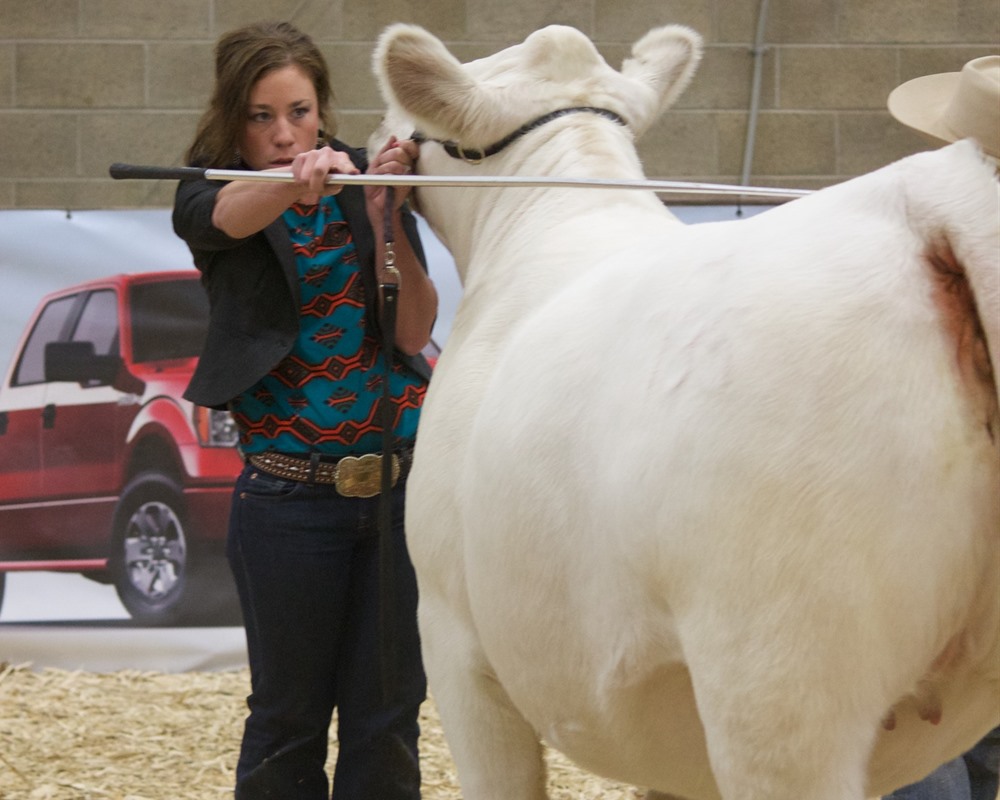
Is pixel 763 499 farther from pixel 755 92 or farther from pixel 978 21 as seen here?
pixel 978 21

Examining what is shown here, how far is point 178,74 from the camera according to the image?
241 inches

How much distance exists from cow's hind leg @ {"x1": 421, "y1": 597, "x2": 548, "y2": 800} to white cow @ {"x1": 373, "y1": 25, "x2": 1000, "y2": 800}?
0.50ft

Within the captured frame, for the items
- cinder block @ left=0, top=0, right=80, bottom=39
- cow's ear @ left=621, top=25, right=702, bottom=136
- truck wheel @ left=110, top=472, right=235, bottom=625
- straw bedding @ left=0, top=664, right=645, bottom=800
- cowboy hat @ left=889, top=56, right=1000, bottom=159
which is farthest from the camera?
cinder block @ left=0, top=0, right=80, bottom=39

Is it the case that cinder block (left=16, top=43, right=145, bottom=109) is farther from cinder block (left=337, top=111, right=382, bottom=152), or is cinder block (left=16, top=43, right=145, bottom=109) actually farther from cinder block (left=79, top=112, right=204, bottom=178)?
cinder block (left=337, top=111, right=382, bottom=152)

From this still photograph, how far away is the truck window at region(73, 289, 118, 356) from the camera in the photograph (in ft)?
16.3

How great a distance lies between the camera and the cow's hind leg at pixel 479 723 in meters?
2.00

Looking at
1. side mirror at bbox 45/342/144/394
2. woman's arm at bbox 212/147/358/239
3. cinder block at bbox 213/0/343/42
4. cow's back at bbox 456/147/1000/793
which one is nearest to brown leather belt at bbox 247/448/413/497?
woman's arm at bbox 212/147/358/239

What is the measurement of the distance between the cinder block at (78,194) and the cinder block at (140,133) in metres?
0.11

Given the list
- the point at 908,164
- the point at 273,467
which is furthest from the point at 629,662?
the point at 273,467

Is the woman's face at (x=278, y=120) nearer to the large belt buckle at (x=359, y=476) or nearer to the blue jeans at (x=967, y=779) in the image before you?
the large belt buckle at (x=359, y=476)

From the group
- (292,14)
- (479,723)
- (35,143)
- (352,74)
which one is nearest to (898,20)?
(352,74)

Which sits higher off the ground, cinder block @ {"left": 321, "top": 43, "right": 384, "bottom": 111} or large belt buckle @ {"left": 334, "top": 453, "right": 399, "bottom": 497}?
cinder block @ {"left": 321, "top": 43, "right": 384, "bottom": 111}

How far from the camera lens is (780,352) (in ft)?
4.24

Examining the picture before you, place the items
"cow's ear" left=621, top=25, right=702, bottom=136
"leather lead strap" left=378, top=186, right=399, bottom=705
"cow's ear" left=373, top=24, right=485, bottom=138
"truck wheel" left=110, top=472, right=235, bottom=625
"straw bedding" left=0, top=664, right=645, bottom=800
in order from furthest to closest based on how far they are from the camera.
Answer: "truck wheel" left=110, top=472, right=235, bottom=625 < "straw bedding" left=0, top=664, right=645, bottom=800 < "cow's ear" left=621, top=25, right=702, bottom=136 < "leather lead strap" left=378, top=186, right=399, bottom=705 < "cow's ear" left=373, top=24, right=485, bottom=138
